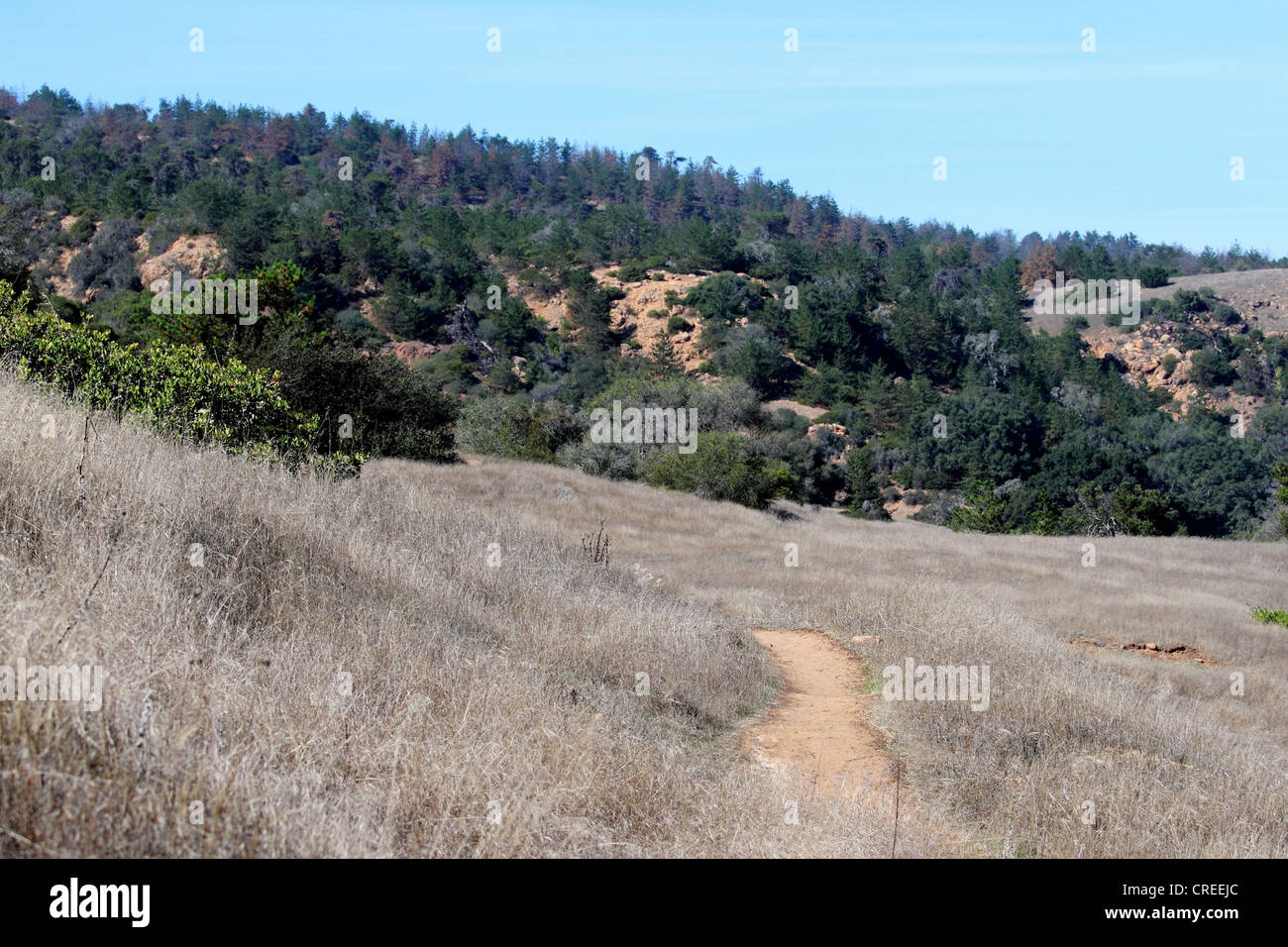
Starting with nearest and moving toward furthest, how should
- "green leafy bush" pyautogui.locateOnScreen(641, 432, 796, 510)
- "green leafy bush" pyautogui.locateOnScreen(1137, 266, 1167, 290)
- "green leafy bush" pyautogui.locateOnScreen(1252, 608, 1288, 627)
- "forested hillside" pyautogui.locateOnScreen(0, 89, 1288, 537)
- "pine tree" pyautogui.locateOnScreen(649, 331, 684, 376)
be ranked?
"green leafy bush" pyautogui.locateOnScreen(1252, 608, 1288, 627)
"green leafy bush" pyautogui.locateOnScreen(641, 432, 796, 510)
"forested hillside" pyautogui.locateOnScreen(0, 89, 1288, 537)
"pine tree" pyautogui.locateOnScreen(649, 331, 684, 376)
"green leafy bush" pyautogui.locateOnScreen(1137, 266, 1167, 290)

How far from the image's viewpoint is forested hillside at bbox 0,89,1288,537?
45.1 meters

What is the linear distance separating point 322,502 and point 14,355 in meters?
3.70

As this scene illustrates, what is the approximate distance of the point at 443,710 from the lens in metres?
4.18

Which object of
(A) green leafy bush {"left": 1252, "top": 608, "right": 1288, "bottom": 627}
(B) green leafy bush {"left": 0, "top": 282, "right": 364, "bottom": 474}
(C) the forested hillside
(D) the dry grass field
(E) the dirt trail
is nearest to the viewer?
(D) the dry grass field

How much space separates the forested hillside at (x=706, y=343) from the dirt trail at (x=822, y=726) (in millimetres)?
20536

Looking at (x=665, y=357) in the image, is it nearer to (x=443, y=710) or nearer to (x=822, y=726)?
(x=822, y=726)

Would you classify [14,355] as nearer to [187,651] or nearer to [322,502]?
[322,502]

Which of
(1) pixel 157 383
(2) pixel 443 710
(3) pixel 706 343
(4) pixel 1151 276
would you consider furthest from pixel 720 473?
(4) pixel 1151 276

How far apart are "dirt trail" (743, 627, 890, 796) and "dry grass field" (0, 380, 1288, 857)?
0.59 ft

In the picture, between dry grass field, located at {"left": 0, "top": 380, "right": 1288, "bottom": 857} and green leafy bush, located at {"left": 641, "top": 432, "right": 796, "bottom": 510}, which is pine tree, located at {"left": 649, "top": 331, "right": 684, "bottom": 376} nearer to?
green leafy bush, located at {"left": 641, "top": 432, "right": 796, "bottom": 510}

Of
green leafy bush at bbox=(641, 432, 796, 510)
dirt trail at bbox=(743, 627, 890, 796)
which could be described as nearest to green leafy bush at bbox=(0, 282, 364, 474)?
dirt trail at bbox=(743, 627, 890, 796)

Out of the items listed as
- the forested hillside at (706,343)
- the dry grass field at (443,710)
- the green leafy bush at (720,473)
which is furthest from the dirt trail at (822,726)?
the green leafy bush at (720,473)
